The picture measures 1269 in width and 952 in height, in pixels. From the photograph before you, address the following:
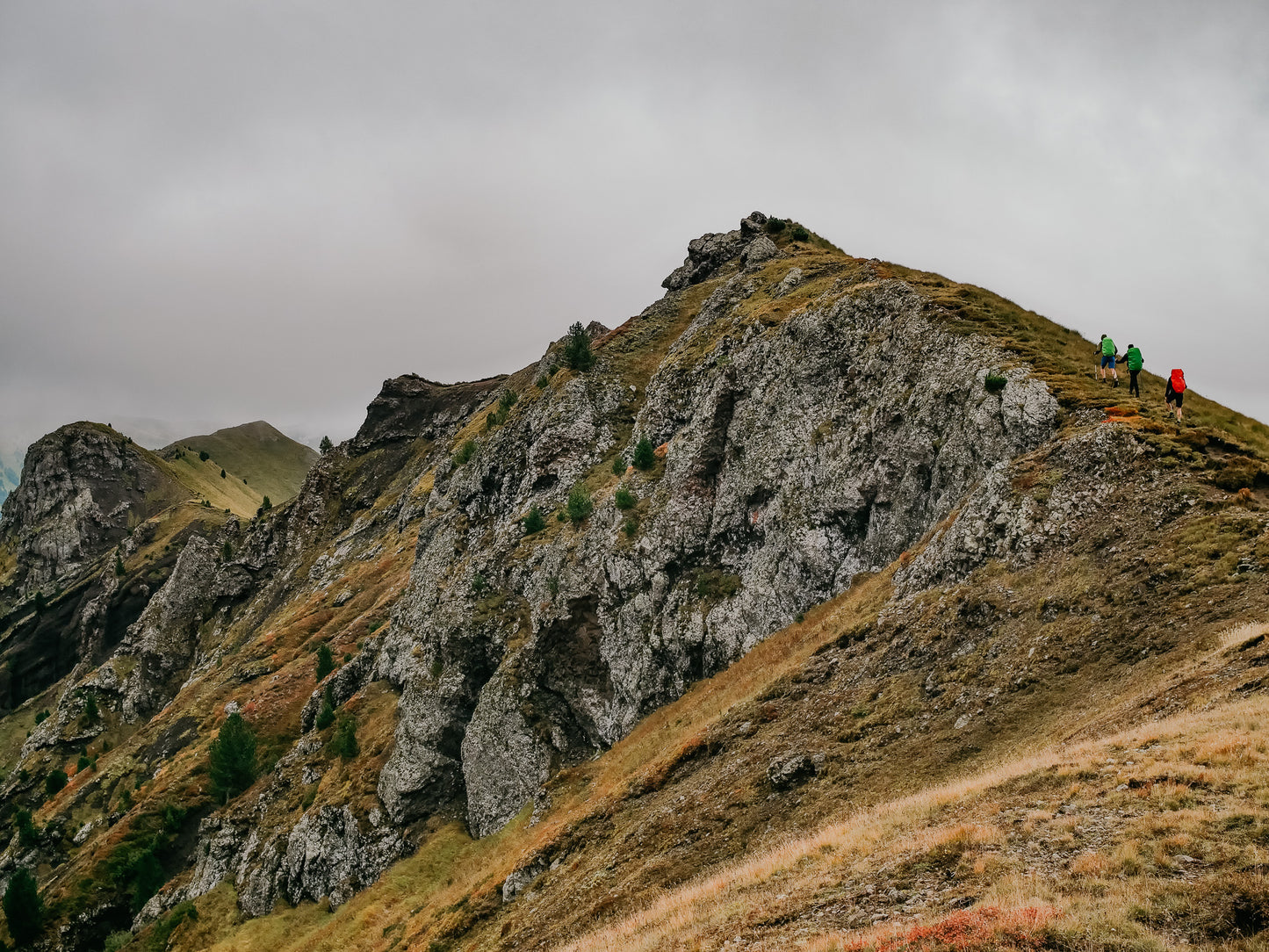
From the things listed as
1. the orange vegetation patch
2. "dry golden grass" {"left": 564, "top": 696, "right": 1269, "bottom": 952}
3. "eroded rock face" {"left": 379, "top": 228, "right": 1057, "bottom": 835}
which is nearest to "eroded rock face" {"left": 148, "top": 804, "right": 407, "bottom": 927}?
Answer: "eroded rock face" {"left": 379, "top": 228, "right": 1057, "bottom": 835}

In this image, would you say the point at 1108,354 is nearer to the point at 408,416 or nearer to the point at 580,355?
the point at 580,355

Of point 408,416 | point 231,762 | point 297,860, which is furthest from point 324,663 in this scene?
point 408,416

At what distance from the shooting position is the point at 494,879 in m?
37.2

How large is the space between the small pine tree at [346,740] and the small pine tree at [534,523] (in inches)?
991

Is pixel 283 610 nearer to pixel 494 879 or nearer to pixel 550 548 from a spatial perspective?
pixel 550 548

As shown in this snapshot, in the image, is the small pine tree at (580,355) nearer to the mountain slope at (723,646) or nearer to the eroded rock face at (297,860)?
the mountain slope at (723,646)

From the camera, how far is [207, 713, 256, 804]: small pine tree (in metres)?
79.6

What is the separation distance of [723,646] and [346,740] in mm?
41139

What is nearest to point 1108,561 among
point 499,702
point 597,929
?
point 597,929

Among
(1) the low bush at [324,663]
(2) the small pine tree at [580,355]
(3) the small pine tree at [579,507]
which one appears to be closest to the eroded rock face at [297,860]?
(1) the low bush at [324,663]

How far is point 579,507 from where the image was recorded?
63.0 m

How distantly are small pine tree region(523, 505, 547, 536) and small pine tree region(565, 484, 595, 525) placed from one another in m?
4.30

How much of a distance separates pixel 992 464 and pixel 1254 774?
24653mm

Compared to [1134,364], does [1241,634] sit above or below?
below
